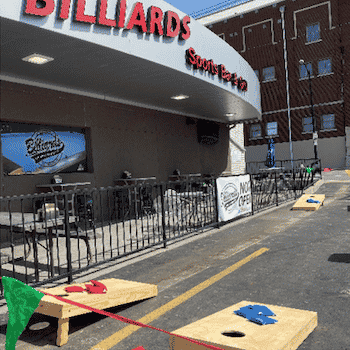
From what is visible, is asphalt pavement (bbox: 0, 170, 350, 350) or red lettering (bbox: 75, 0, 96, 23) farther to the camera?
red lettering (bbox: 75, 0, 96, 23)

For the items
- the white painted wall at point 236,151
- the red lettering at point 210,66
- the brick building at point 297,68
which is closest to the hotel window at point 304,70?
the brick building at point 297,68

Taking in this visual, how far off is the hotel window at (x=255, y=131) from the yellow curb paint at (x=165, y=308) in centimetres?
3302

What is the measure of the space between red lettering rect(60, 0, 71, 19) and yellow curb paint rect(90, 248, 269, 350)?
5.24 metres

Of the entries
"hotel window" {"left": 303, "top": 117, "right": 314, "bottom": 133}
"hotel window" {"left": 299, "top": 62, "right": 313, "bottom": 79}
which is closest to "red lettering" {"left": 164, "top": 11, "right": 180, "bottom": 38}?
"hotel window" {"left": 303, "top": 117, "right": 314, "bottom": 133}

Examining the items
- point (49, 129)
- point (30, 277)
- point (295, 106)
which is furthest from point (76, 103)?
point (295, 106)

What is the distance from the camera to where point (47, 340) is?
380 centimetres

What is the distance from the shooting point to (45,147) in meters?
10.9

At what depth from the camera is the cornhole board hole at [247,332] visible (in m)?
3.06

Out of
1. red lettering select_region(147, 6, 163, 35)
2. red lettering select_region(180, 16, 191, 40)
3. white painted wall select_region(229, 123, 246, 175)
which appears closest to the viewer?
red lettering select_region(147, 6, 163, 35)

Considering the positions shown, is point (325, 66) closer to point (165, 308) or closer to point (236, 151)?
point (236, 151)

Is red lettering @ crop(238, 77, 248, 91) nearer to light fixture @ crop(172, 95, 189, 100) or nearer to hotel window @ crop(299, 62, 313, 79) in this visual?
light fixture @ crop(172, 95, 189, 100)

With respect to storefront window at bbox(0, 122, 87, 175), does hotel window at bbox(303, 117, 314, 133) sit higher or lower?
higher

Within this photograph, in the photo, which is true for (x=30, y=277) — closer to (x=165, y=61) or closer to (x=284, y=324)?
(x=284, y=324)

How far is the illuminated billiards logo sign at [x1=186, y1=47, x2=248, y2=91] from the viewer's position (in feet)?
33.8
